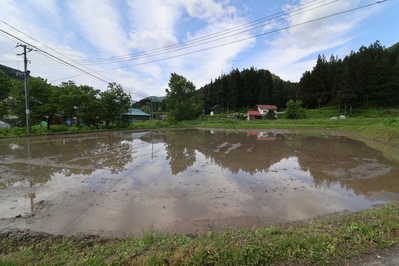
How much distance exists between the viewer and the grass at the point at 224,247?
2.29m

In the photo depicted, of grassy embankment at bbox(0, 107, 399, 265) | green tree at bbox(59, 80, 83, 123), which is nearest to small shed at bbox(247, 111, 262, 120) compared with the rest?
green tree at bbox(59, 80, 83, 123)

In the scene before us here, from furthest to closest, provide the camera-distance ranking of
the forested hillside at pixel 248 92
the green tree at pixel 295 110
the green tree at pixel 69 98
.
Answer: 1. the forested hillside at pixel 248 92
2. the green tree at pixel 295 110
3. the green tree at pixel 69 98

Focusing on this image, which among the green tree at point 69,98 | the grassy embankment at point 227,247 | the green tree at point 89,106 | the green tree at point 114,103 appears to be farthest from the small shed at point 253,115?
the grassy embankment at point 227,247

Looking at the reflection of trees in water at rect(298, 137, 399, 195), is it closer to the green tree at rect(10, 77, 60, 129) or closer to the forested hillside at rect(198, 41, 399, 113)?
the green tree at rect(10, 77, 60, 129)

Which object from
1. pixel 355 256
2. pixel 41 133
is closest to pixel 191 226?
pixel 355 256

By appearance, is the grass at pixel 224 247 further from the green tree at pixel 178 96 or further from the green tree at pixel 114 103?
the green tree at pixel 178 96

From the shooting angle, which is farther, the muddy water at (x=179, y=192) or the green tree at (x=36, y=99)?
the green tree at (x=36, y=99)

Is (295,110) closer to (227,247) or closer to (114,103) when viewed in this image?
(114,103)

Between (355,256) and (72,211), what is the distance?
5.21m

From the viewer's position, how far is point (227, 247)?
8.13ft

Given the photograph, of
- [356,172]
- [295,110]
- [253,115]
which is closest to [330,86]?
[295,110]

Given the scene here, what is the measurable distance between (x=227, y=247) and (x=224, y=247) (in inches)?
1.8

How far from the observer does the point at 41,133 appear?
67.3ft

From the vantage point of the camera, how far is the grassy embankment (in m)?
2.29
